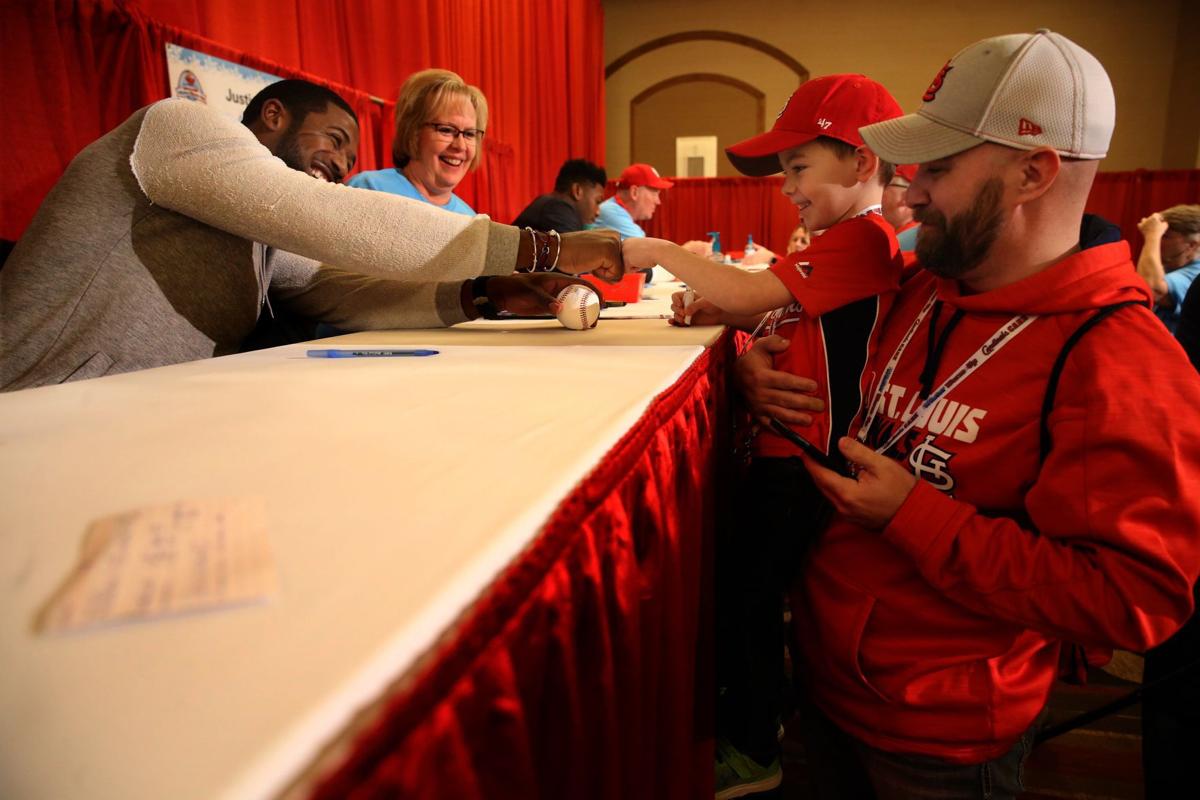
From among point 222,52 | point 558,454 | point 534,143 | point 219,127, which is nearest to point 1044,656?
point 558,454

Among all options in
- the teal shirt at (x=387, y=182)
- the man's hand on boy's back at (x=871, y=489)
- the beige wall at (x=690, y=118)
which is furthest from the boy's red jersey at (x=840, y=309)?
the beige wall at (x=690, y=118)

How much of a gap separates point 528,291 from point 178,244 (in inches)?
22.4

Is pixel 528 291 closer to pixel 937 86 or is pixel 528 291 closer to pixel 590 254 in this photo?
pixel 590 254

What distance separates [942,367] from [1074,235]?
0.63 ft

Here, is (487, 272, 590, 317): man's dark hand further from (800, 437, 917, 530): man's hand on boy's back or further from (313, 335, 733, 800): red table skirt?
(800, 437, 917, 530): man's hand on boy's back

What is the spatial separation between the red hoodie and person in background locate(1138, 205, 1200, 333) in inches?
106

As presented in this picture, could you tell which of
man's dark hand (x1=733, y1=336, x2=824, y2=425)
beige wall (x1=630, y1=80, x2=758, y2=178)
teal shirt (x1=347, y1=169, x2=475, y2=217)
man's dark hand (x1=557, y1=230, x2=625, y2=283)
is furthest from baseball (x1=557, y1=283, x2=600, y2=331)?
beige wall (x1=630, y1=80, x2=758, y2=178)

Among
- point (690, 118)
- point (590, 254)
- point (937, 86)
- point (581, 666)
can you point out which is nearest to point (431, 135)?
point (590, 254)

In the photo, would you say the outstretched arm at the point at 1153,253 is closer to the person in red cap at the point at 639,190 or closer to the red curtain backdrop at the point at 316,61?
the person in red cap at the point at 639,190

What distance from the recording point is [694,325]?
47.7 inches

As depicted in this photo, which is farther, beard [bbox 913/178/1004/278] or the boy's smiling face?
the boy's smiling face

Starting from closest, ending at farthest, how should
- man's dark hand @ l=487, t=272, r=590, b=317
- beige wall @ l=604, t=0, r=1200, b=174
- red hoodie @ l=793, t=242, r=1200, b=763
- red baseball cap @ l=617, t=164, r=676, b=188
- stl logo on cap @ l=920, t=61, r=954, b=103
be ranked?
1. red hoodie @ l=793, t=242, r=1200, b=763
2. stl logo on cap @ l=920, t=61, r=954, b=103
3. man's dark hand @ l=487, t=272, r=590, b=317
4. red baseball cap @ l=617, t=164, r=676, b=188
5. beige wall @ l=604, t=0, r=1200, b=174

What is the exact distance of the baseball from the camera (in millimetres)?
1148

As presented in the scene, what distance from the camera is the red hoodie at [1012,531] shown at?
571 millimetres
